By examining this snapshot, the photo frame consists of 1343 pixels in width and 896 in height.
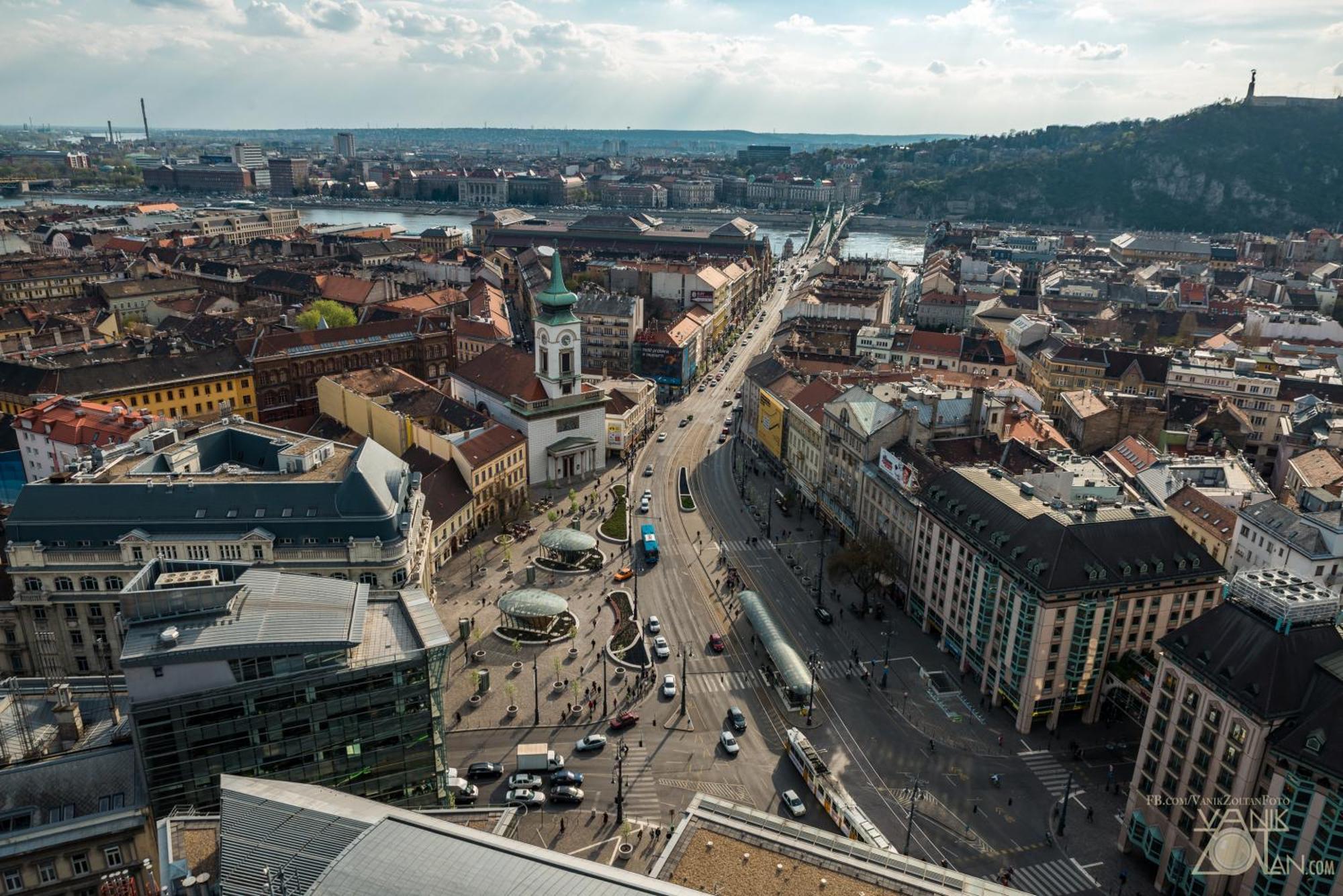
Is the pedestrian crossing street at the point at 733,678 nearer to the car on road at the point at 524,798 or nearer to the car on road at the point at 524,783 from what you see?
the car on road at the point at 524,783

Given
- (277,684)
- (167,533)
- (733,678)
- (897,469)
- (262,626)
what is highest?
(262,626)

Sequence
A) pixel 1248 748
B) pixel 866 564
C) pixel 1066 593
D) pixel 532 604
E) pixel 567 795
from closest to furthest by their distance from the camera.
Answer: pixel 1248 748 → pixel 567 795 → pixel 1066 593 → pixel 532 604 → pixel 866 564

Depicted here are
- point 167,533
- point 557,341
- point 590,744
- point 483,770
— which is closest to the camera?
point 483,770

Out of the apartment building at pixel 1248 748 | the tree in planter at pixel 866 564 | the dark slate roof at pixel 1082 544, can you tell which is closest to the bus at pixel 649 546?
the tree in planter at pixel 866 564

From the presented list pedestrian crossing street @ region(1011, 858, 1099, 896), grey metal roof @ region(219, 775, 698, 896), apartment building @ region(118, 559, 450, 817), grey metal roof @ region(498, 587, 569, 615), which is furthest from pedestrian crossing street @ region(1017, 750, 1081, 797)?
apartment building @ region(118, 559, 450, 817)

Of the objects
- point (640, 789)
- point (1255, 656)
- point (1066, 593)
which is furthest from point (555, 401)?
point (1255, 656)

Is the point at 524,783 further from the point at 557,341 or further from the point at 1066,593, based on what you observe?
the point at 557,341
